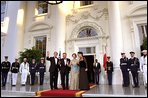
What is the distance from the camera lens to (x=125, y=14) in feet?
37.3

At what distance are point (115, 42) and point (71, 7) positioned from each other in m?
4.58

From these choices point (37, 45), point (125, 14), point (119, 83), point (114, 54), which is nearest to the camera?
point (119, 83)

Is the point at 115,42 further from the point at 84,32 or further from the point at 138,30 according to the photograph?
the point at 84,32

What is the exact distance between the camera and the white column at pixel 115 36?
Answer: 33.2 ft

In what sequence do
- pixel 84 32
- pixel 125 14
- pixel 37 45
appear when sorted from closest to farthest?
1. pixel 125 14
2. pixel 84 32
3. pixel 37 45

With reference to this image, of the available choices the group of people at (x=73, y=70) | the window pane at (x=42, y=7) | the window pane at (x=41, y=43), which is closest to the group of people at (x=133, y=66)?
the group of people at (x=73, y=70)

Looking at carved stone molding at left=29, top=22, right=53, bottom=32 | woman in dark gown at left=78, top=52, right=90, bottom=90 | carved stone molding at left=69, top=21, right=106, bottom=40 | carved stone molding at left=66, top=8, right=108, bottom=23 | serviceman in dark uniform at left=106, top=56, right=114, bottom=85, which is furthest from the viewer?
carved stone molding at left=29, top=22, right=53, bottom=32

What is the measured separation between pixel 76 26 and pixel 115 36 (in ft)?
10.1

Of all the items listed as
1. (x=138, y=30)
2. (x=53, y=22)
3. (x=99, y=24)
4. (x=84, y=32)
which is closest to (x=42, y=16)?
(x=53, y=22)

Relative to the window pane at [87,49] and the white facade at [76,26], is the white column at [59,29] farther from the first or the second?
the window pane at [87,49]

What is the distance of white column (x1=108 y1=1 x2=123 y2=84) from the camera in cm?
1013

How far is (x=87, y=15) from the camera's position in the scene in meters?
12.5

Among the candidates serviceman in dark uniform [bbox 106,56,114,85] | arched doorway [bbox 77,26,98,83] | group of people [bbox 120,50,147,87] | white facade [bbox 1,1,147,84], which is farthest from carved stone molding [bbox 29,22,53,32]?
group of people [bbox 120,50,147,87]

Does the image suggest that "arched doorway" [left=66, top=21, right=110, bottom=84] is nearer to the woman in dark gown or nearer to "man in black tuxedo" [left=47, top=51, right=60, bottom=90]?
the woman in dark gown
